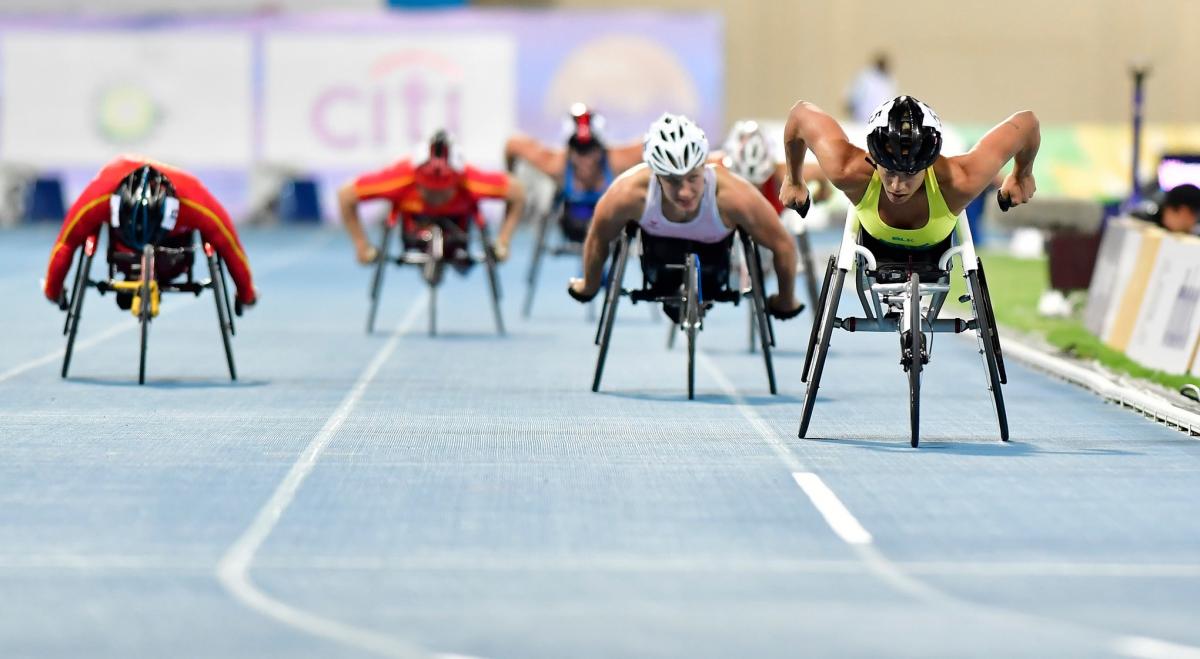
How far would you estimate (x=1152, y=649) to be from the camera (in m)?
6.09

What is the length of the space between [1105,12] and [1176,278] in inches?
1214

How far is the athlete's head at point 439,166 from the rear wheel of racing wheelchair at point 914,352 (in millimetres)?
7263

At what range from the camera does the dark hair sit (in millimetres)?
16094

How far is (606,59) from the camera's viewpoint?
3747cm

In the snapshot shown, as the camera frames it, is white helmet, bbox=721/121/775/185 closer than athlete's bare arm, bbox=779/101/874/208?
No

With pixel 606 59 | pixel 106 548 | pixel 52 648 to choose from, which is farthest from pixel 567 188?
pixel 606 59

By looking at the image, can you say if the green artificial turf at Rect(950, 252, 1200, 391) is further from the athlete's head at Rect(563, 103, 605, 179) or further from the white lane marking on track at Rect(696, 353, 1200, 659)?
the white lane marking on track at Rect(696, 353, 1200, 659)

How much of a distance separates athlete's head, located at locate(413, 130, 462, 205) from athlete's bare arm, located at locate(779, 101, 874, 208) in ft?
21.8

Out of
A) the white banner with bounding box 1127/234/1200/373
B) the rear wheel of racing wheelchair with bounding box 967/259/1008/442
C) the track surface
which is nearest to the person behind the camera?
the track surface

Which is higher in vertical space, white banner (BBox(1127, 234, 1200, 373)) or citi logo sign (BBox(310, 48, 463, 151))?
white banner (BBox(1127, 234, 1200, 373))

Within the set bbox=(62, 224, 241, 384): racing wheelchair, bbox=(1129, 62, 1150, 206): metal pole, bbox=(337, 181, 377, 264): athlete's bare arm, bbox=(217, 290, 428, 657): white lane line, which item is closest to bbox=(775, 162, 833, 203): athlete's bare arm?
bbox=(337, 181, 377, 264): athlete's bare arm

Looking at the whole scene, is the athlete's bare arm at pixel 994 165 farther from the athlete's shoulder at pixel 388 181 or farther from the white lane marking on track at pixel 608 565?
the athlete's shoulder at pixel 388 181

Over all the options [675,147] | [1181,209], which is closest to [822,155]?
[675,147]

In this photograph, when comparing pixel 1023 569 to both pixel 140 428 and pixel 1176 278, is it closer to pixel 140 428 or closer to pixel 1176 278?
pixel 140 428
